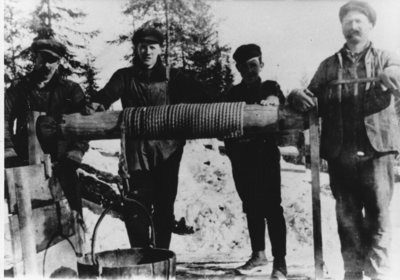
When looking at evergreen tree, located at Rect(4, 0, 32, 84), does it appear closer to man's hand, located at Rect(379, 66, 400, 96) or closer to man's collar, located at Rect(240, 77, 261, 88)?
man's collar, located at Rect(240, 77, 261, 88)

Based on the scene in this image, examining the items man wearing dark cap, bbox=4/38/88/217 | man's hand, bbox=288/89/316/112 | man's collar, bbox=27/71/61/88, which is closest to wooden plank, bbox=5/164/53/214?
man wearing dark cap, bbox=4/38/88/217

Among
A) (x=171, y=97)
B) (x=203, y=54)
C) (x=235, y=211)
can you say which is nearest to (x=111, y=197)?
(x=235, y=211)

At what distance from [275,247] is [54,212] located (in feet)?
6.83

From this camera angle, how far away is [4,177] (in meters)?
3.97

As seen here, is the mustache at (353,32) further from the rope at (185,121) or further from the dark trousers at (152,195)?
the dark trousers at (152,195)

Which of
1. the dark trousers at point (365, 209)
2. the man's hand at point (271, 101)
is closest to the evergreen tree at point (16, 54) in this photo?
the man's hand at point (271, 101)

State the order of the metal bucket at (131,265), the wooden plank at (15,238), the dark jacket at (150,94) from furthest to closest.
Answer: the dark jacket at (150,94)
the wooden plank at (15,238)
the metal bucket at (131,265)

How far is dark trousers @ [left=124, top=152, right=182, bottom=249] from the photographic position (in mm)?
4422

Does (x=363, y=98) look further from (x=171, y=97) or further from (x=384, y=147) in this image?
(x=171, y=97)

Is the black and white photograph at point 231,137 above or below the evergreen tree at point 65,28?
below

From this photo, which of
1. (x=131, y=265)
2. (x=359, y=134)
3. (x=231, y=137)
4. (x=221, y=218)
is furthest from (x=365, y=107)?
(x=221, y=218)

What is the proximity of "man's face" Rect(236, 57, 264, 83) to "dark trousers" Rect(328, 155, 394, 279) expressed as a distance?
1.19 m

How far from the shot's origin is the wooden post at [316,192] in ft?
11.6

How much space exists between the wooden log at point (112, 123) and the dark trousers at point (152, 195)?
0.59 m
